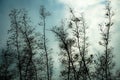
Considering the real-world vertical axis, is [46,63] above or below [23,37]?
below

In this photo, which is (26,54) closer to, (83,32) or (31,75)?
(31,75)

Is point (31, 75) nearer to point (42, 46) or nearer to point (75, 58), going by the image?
point (42, 46)

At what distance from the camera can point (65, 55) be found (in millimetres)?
38875

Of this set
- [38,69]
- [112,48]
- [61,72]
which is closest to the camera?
[112,48]

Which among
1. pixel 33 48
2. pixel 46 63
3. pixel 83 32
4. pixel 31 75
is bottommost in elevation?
pixel 31 75

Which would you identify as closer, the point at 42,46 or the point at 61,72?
the point at 42,46

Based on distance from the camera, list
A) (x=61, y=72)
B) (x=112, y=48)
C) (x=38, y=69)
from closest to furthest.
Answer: (x=112, y=48)
(x=38, y=69)
(x=61, y=72)

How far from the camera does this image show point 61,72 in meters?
42.3

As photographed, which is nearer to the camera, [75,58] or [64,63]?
[75,58]

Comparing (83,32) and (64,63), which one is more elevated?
(83,32)

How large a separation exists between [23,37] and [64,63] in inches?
325

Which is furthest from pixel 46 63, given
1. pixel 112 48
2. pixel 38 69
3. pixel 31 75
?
pixel 112 48

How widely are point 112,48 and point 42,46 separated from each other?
10821mm

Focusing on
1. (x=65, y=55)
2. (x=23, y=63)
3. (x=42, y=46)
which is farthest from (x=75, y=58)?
(x=23, y=63)
